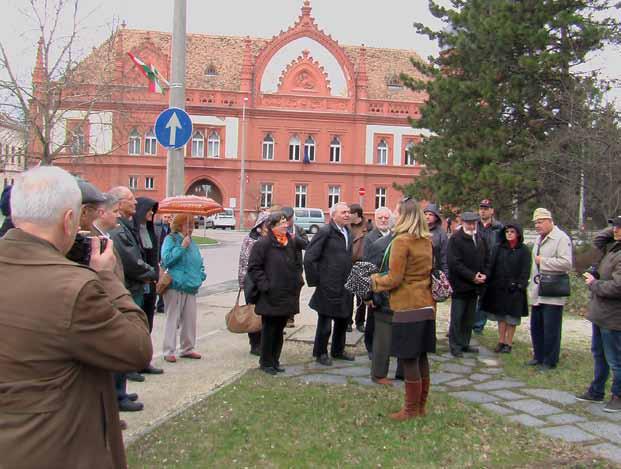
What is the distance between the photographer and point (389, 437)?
501cm


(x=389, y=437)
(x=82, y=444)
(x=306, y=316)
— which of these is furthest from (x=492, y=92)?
(x=82, y=444)

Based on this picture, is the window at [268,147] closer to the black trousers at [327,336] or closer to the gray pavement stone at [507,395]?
the black trousers at [327,336]

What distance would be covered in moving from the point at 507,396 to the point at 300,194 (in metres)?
48.3

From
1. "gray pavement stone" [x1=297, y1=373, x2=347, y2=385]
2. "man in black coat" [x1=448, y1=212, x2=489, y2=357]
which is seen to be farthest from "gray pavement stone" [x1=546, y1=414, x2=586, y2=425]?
"man in black coat" [x1=448, y1=212, x2=489, y2=357]

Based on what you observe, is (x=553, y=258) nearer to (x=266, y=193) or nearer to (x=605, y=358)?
(x=605, y=358)

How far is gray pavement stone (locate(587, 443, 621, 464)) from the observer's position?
4721 mm

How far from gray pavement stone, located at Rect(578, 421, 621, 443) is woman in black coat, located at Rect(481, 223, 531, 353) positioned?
9.29 feet

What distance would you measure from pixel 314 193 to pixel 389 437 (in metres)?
49.4

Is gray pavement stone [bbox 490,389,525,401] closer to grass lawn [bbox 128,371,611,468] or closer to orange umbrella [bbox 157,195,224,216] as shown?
grass lawn [bbox 128,371,611,468]

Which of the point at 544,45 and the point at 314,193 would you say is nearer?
the point at 544,45

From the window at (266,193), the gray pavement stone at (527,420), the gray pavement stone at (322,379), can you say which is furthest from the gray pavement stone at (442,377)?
the window at (266,193)

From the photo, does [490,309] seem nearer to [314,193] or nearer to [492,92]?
[492,92]

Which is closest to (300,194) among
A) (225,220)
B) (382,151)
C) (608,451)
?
(225,220)

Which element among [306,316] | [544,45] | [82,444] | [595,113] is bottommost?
[306,316]
